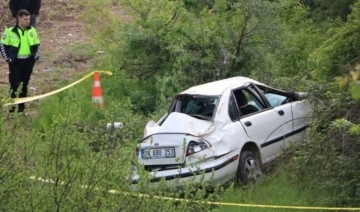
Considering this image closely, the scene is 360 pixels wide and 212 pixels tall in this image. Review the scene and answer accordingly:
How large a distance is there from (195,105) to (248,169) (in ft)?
3.44

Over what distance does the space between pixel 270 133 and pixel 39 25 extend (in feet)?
34.7

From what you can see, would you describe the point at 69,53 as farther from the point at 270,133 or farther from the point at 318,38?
the point at 270,133

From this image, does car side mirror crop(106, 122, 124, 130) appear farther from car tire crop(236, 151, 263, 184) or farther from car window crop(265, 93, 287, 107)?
car window crop(265, 93, 287, 107)

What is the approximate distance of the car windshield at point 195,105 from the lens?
10492mm

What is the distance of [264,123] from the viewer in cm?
1084

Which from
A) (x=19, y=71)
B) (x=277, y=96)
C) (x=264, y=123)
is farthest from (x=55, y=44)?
(x=264, y=123)

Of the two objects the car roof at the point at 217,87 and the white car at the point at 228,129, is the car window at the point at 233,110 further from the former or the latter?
the car roof at the point at 217,87

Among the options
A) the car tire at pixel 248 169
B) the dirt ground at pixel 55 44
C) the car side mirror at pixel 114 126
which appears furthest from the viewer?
the dirt ground at pixel 55 44

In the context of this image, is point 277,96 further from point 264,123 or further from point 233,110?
point 233,110

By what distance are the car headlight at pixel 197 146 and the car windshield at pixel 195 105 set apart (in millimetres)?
598

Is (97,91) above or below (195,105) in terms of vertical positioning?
below

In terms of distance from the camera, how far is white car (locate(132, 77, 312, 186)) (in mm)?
9820

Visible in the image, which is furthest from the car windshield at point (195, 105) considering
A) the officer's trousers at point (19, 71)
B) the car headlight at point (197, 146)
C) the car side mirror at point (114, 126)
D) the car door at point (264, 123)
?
the car side mirror at point (114, 126)

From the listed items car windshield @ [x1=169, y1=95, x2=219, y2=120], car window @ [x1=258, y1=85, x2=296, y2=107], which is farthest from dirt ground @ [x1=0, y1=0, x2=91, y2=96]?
car window @ [x1=258, y1=85, x2=296, y2=107]
